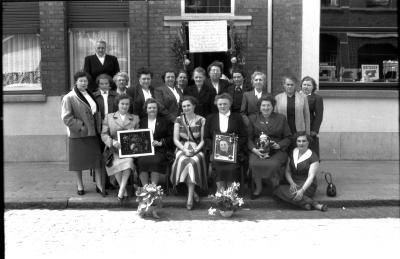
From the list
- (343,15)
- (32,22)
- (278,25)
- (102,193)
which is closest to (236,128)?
(102,193)

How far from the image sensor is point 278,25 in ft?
33.0

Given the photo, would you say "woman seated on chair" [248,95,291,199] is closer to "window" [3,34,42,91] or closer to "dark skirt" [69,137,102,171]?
"dark skirt" [69,137,102,171]

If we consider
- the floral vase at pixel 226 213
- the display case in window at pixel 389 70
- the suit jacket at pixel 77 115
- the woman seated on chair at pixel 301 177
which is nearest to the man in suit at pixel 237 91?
the woman seated on chair at pixel 301 177

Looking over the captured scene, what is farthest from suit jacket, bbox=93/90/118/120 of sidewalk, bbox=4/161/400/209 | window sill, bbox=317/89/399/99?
window sill, bbox=317/89/399/99

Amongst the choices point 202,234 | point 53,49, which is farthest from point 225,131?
point 53,49

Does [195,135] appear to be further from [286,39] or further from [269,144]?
[286,39]

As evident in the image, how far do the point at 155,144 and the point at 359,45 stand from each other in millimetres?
5146

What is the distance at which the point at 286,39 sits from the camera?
10.1 meters

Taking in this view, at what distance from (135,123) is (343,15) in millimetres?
5076

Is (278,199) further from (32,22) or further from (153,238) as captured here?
(32,22)

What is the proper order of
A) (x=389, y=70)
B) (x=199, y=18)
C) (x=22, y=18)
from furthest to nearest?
1. (x=389, y=70)
2. (x=22, y=18)
3. (x=199, y=18)

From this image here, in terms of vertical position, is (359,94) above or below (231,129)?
above

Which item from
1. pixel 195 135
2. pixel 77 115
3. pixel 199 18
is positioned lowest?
pixel 195 135

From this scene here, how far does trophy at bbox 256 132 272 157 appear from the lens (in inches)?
296
